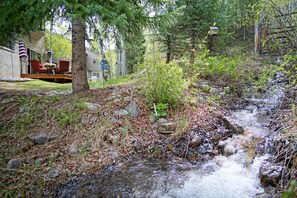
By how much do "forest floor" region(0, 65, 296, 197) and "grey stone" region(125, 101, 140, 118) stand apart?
0.06ft

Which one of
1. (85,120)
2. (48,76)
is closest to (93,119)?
(85,120)

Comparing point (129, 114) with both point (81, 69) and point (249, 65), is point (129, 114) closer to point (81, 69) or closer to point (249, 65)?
point (81, 69)

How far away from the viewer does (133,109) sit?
167 inches

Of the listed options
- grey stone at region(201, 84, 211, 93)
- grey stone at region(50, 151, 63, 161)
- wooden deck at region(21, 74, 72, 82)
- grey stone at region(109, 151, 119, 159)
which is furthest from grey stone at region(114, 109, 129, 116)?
wooden deck at region(21, 74, 72, 82)

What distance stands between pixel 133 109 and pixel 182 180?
1.83 metres

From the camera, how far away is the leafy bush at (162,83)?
4277mm

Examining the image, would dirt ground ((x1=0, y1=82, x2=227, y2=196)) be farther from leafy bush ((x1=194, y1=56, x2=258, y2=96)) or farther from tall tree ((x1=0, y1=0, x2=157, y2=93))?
leafy bush ((x1=194, y1=56, x2=258, y2=96))

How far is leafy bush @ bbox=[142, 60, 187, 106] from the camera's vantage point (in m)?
4.28

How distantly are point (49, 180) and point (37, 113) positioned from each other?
1570mm

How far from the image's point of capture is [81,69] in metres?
4.82

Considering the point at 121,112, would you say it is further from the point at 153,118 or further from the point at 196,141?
the point at 196,141

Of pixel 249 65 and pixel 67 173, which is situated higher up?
pixel 249 65

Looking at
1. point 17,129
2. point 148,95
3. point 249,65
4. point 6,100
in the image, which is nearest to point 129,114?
point 148,95

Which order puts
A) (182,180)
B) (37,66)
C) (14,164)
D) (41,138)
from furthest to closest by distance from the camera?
(37,66), (41,138), (14,164), (182,180)
